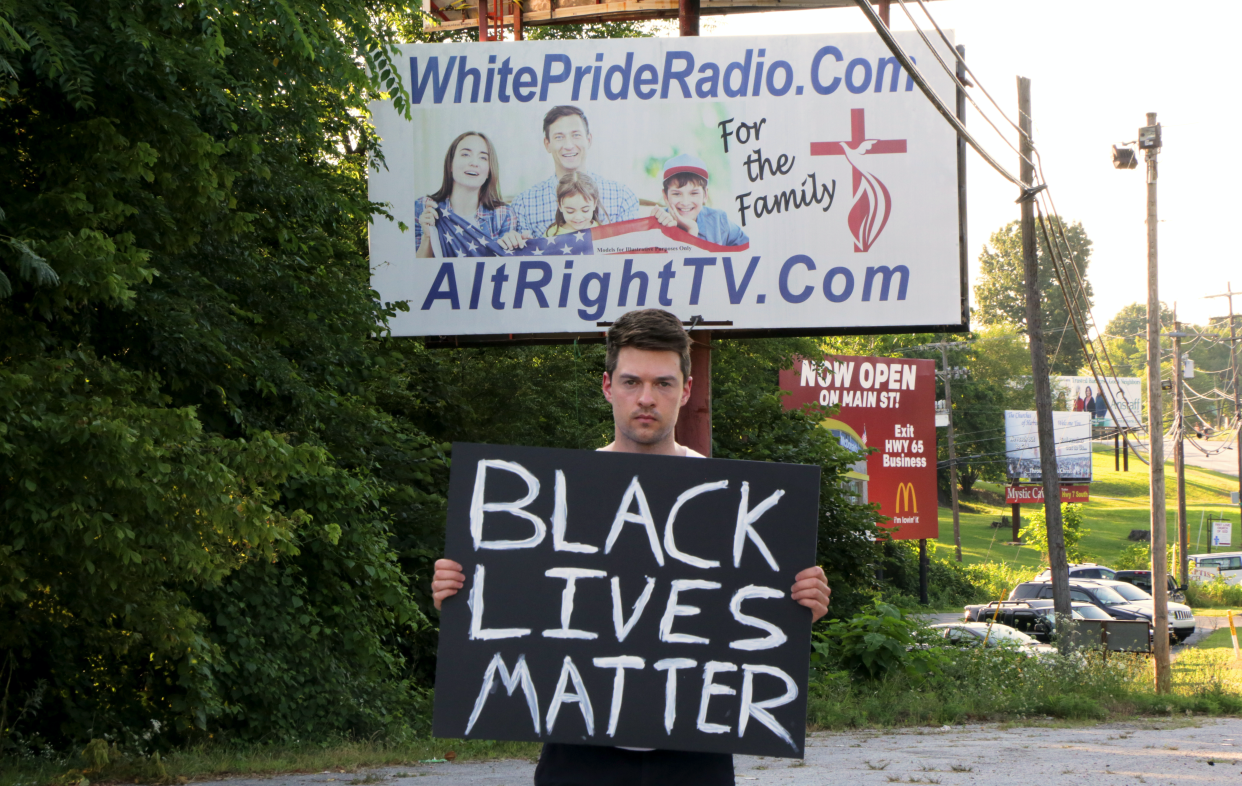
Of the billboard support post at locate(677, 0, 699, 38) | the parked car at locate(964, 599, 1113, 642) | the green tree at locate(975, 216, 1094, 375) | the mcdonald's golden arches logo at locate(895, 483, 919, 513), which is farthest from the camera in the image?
the green tree at locate(975, 216, 1094, 375)

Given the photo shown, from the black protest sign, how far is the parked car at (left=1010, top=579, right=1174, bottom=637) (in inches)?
1012

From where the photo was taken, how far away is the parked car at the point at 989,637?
54.7ft

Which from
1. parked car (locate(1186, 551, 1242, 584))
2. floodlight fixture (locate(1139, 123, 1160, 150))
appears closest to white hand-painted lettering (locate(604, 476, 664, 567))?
floodlight fixture (locate(1139, 123, 1160, 150))

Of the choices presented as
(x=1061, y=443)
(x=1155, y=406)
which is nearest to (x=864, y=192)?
(x=1155, y=406)

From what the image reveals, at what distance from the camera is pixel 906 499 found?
3316cm

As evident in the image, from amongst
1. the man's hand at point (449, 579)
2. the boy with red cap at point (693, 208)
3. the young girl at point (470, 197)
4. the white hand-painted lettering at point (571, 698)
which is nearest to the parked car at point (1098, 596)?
the boy with red cap at point (693, 208)

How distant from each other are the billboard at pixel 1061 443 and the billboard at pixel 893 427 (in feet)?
94.7

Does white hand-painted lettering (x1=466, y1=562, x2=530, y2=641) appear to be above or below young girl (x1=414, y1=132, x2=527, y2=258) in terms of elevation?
below

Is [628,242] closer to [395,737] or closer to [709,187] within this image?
A: [709,187]

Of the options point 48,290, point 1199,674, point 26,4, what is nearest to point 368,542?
point 48,290

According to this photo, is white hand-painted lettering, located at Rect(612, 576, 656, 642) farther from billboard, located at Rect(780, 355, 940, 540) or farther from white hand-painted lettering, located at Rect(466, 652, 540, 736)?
billboard, located at Rect(780, 355, 940, 540)

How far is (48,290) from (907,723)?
9.47 metres

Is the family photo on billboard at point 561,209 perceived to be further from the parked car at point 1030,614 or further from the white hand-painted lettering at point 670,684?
the parked car at point 1030,614

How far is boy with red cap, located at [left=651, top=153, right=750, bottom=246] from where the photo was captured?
13.7 meters
